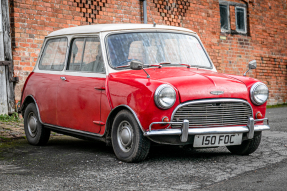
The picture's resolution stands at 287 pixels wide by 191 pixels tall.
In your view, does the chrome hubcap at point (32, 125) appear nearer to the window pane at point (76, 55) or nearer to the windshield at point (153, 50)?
the window pane at point (76, 55)

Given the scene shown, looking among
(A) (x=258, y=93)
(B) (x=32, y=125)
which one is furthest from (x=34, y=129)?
(A) (x=258, y=93)

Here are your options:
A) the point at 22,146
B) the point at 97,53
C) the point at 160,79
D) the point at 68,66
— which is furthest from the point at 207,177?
the point at 22,146

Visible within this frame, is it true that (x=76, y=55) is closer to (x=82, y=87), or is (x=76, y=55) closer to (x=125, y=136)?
(x=82, y=87)

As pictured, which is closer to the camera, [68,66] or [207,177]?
[207,177]

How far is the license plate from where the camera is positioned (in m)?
4.76

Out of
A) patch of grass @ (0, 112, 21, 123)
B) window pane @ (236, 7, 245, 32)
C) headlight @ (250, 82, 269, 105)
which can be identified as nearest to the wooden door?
patch of grass @ (0, 112, 21, 123)

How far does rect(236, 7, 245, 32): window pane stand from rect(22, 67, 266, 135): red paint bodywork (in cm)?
1014

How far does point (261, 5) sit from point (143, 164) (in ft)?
41.1

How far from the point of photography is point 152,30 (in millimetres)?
5848

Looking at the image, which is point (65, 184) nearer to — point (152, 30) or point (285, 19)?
point (152, 30)

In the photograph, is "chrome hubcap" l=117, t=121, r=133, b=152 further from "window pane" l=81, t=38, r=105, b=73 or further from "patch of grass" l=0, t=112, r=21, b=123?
"patch of grass" l=0, t=112, r=21, b=123

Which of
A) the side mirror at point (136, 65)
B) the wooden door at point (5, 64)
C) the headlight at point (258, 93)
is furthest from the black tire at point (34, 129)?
the headlight at point (258, 93)

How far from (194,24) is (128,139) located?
943 centimetres

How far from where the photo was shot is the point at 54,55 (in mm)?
6516
